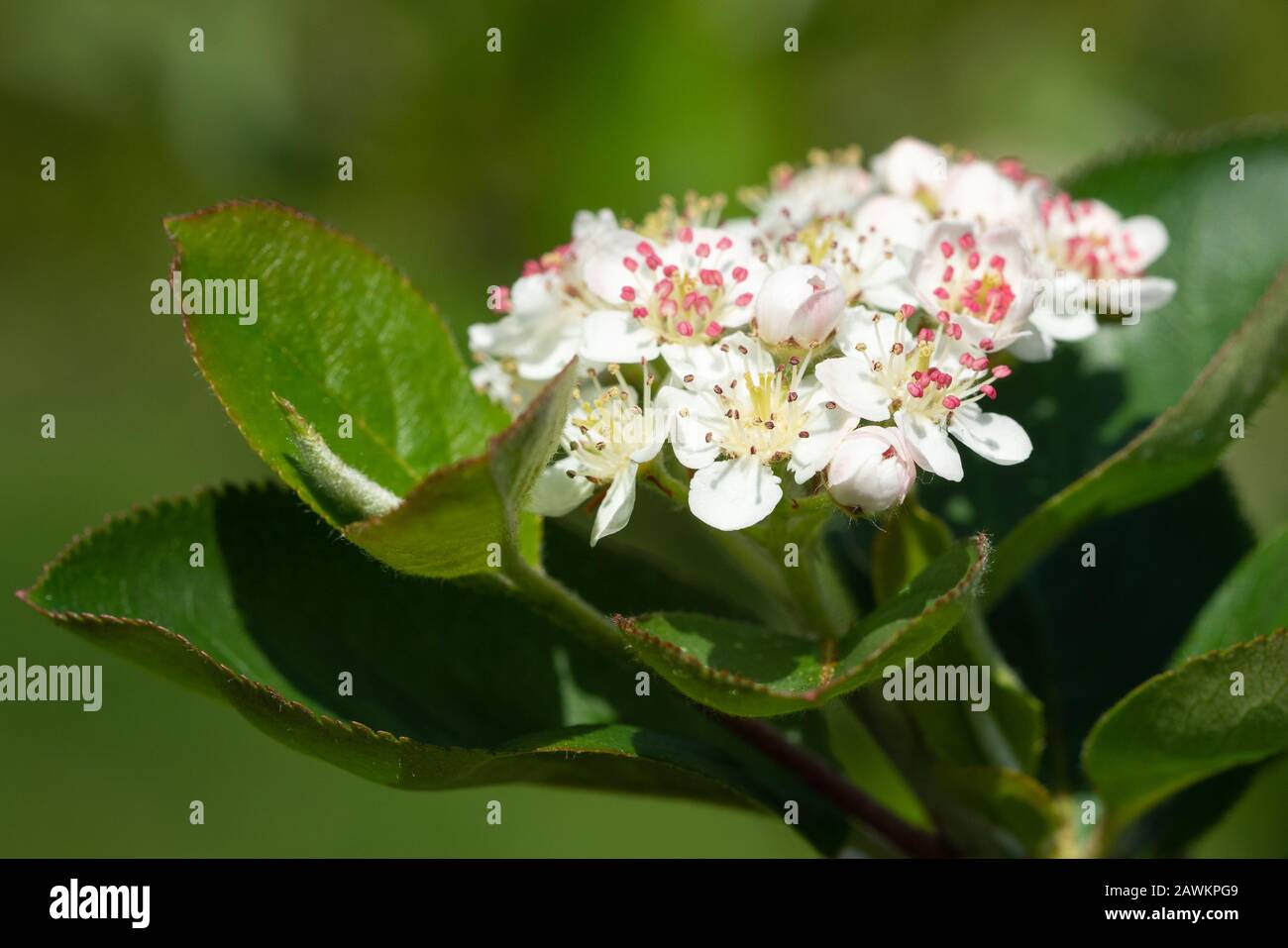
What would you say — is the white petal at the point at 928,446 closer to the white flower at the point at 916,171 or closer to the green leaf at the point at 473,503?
the green leaf at the point at 473,503

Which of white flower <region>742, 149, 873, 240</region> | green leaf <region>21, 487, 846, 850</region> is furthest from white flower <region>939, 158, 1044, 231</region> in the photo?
green leaf <region>21, 487, 846, 850</region>

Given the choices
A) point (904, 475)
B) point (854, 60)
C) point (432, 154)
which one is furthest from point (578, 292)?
point (854, 60)

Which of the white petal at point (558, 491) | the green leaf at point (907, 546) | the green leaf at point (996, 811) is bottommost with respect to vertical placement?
the green leaf at point (996, 811)

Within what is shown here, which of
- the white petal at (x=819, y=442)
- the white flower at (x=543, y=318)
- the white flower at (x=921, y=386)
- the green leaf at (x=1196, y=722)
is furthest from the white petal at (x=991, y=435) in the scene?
the white flower at (x=543, y=318)

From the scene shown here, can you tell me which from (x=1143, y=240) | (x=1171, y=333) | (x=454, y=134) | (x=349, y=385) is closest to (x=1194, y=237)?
(x=1171, y=333)

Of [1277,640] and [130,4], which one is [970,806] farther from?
[130,4]

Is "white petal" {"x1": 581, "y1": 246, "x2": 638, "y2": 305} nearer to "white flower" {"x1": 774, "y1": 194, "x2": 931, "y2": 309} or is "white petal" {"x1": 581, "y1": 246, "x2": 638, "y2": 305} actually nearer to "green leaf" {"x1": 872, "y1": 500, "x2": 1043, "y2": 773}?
"white flower" {"x1": 774, "y1": 194, "x2": 931, "y2": 309}

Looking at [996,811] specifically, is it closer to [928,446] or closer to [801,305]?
[928,446]
